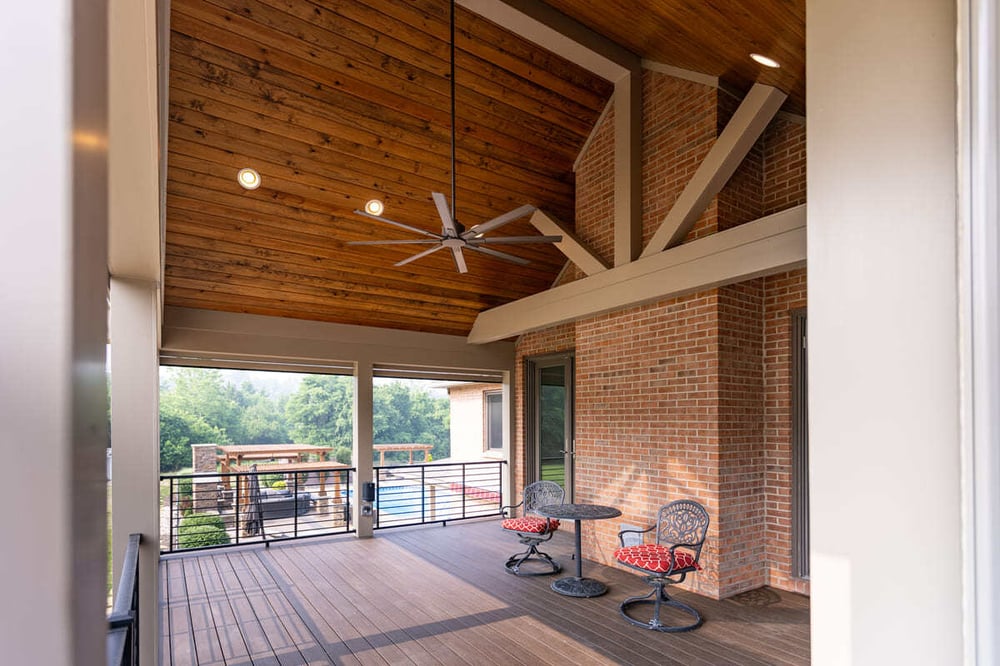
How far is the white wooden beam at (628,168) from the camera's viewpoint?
510 cm

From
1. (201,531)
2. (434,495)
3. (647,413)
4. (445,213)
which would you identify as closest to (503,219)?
(445,213)

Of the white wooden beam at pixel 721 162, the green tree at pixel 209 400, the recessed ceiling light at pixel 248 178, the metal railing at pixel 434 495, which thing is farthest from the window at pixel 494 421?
the recessed ceiling light at pixel 248 178

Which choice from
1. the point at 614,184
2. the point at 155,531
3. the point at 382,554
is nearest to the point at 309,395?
the point at 382,554

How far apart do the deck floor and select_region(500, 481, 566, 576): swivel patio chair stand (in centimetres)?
16

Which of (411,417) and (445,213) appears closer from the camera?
(445,213)

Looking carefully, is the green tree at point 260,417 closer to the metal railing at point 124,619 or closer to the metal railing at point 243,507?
the metal railing at point 243,507

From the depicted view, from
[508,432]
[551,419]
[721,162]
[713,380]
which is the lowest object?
[508,432]

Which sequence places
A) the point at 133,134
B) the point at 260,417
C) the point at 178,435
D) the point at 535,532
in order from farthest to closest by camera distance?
the point at 260,417 → the point at 178,435 → the point at 535,532 → the point at 133,134

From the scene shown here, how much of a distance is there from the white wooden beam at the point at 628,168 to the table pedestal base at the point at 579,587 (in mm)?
2683

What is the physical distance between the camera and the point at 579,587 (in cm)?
471

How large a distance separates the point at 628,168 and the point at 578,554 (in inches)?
132

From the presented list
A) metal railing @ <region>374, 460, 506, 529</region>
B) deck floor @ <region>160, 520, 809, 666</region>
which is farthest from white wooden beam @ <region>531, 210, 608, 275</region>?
metal railing @ <region>374, 460, 506, 529</region>

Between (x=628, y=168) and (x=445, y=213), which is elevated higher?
(x=628, y=168)

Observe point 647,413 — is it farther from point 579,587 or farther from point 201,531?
point 201,531
